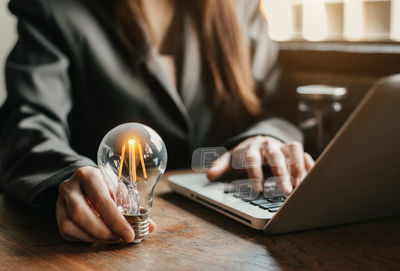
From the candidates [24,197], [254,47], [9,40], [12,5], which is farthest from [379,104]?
[9,40]

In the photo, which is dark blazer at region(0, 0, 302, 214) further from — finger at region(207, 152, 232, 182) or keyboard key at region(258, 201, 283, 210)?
keyboard key at region(258, 201, 283, 210)

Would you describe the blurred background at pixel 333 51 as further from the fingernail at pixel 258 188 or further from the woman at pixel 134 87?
the fingernail at pixel 258 188

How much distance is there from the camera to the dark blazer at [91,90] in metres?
0.90

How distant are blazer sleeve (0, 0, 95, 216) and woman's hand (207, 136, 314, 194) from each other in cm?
24

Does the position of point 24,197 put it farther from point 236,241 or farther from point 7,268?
point 236,241

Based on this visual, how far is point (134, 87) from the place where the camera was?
1115 mm

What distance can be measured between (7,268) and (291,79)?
43.1 inches

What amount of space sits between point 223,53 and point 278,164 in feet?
1.98

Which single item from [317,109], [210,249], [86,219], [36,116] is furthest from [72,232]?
[317,109]

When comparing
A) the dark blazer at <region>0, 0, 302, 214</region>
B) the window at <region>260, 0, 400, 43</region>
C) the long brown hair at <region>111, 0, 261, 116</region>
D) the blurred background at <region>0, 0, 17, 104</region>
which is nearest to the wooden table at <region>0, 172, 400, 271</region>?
the dark blazer at <region>0, 0, 302, 214</region>

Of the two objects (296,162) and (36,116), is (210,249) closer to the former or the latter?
(296,162)

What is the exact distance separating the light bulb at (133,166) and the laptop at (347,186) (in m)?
0.12

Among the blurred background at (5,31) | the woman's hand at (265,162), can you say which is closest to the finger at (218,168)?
the woman's hand at (265,162)

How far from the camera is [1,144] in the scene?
0.82 meters
